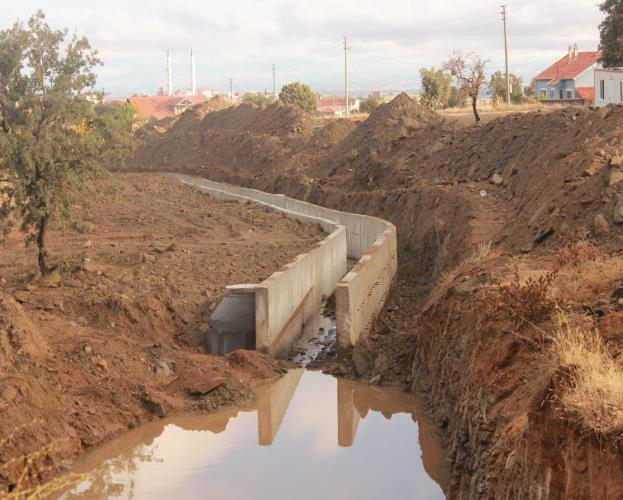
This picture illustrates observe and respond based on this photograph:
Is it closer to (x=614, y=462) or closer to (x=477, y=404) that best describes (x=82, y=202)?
(x=477, y=404)

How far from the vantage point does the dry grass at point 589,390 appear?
22.7 ft

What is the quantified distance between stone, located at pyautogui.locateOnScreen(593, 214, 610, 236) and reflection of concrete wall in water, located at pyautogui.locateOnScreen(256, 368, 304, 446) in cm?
610

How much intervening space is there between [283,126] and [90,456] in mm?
44495

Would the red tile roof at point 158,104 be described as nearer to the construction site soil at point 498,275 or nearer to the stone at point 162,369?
the construction site soil at point 498,275

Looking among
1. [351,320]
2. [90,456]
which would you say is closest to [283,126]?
[351,320]

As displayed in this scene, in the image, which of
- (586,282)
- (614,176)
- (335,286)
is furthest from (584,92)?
(586,282)

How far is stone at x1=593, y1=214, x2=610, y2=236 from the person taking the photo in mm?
16406

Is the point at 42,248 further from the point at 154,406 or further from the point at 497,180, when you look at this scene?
the point at 497,180

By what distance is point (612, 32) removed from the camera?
55.8 m

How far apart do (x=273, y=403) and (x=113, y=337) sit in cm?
322

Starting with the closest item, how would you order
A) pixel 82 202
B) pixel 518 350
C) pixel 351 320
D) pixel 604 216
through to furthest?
pixel 518 350, pixel 604 216, pixel 351 320, pixel 82 202

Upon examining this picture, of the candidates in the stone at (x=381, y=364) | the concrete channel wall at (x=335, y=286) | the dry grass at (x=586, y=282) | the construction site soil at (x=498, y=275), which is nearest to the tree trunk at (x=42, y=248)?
the concrete channel wall at (x=335, y=286)

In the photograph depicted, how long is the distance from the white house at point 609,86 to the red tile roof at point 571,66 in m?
31.8

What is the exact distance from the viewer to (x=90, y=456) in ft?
44.8
